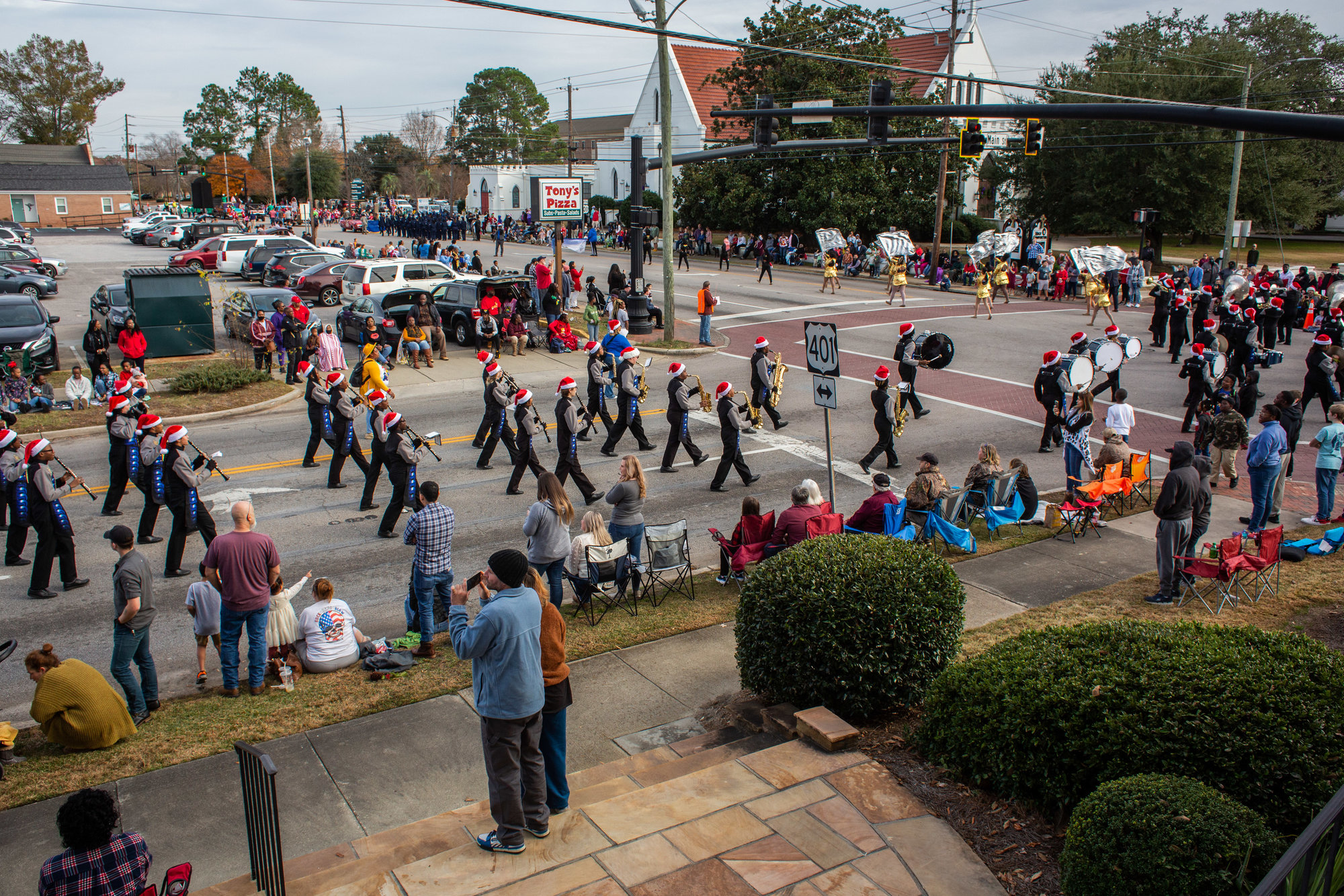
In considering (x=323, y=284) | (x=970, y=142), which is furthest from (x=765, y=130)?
(x=323, y=284)

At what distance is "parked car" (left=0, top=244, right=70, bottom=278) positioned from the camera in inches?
1441

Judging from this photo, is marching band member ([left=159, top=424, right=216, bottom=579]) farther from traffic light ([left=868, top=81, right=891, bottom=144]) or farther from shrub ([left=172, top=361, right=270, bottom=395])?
traffic light ([left=868, top=81, right=891, bottom=144])

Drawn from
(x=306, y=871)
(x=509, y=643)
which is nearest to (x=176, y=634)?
(x=306, y=871)

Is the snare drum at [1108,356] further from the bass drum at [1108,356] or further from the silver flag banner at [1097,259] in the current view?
the silver flag banner at [1097,259]

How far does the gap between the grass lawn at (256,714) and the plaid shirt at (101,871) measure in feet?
8.19

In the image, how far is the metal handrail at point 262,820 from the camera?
4.81m

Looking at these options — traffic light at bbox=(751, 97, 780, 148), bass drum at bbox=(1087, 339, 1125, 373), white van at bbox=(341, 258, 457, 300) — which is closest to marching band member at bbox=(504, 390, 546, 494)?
traffic light at bbox=(751, 97, 780, 148)

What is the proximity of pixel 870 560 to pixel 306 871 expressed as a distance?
409 cm

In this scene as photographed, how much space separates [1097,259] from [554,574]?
90.8ft

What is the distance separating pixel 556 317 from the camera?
26.3 m

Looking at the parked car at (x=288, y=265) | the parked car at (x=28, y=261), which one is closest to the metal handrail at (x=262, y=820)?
the parked car at (x=288, y=265)

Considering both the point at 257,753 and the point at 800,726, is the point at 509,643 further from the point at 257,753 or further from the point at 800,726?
the point at 800,726

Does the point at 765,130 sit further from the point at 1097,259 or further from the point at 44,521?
the point at 1097,259

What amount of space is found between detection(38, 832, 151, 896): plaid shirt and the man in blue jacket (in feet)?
5.54
